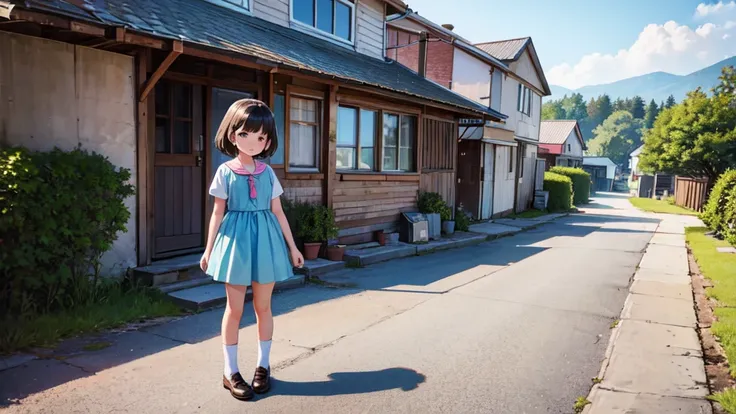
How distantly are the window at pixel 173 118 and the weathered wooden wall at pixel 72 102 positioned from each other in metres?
0.67

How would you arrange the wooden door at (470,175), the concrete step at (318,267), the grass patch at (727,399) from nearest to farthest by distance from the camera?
the grass patch at (727,399), the concrete step at (318,267), the wooden door at (470,175)

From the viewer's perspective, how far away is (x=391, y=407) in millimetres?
3734

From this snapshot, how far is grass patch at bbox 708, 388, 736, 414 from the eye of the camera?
3.80 meters

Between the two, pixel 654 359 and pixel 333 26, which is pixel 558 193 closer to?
pixel 333 26

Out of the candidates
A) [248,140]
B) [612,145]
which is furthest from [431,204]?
[612,145]

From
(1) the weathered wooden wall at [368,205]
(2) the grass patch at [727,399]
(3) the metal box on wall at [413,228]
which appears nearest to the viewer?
(2) the grass patch at [727,399]

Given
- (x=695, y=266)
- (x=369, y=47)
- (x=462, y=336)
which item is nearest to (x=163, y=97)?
(x=462, y=336)

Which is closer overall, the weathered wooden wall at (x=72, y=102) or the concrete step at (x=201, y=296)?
the weathered wooden wall at (x=72, y=102)

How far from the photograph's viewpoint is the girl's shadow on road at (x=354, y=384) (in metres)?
3.92

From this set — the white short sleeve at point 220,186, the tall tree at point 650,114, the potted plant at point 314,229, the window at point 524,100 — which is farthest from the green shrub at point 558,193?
the tall tree at point 650,114

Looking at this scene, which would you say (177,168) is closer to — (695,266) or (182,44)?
(182,44)

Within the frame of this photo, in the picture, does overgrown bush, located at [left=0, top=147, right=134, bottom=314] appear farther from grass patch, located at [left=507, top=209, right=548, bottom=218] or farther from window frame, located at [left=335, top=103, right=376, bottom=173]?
grass patch, located at [left=507, top=209, right=548, bottom=218]

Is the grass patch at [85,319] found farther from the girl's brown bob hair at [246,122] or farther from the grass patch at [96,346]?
A: the girl's brown bob hair at [246,122]

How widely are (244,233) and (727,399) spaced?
3.74 m
